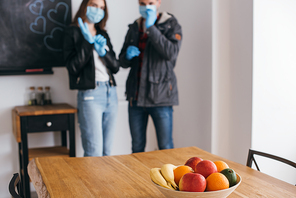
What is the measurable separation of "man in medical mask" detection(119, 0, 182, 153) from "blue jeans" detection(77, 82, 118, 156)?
0.54ft

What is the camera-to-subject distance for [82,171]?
1022mm

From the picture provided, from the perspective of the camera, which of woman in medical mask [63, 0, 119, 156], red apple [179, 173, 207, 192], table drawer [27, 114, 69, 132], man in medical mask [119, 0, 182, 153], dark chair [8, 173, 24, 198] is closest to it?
red apple [179, 173, 207, 192]

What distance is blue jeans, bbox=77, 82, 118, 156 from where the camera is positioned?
2051mm

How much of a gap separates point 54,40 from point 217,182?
2.18 meters

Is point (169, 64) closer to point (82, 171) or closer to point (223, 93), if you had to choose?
point (223, 93)

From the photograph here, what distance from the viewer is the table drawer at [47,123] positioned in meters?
2.15

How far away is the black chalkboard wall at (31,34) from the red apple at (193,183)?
6.83 ft

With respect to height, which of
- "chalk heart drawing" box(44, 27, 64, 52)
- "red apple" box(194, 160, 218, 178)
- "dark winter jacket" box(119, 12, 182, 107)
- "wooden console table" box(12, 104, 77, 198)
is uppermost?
"chalk heart drawing" box(44, 27, 64, 52)

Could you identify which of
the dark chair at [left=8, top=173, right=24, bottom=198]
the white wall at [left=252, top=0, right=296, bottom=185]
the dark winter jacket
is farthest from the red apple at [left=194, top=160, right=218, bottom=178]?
the white wall at [left=252, top=0, right=296, bottom=185]

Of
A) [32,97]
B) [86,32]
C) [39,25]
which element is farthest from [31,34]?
[86,32]

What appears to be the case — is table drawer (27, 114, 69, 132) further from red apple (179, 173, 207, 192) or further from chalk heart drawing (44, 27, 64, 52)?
red apple (179, 173, 207, 192)

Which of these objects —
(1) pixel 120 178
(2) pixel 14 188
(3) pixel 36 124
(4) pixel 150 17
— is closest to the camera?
(2) pixel 14 188

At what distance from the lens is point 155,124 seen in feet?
6.64

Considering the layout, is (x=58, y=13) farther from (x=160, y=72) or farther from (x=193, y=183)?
(x=193, y=183)
